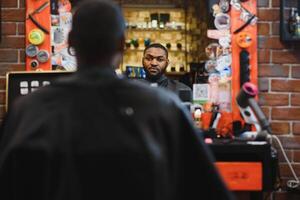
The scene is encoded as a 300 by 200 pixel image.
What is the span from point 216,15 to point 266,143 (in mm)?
1063

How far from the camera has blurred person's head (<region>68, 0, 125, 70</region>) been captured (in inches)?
48.3

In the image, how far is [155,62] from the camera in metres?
3.80

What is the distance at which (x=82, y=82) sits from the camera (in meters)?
1.22

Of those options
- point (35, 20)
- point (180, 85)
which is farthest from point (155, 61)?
point (35, 20)

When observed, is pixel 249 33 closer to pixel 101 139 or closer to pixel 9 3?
pixel 9 3

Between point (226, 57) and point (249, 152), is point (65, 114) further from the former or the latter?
point (226, 57)

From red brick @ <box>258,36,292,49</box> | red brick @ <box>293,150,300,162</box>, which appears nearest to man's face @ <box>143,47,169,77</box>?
red brick @ <box>258,36,292,49</box>

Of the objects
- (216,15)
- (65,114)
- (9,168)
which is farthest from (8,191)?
(216,15)

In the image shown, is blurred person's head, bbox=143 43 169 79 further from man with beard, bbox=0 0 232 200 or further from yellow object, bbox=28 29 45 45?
man with beard, bbox=0 0 232 200

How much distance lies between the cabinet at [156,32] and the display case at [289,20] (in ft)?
7.86

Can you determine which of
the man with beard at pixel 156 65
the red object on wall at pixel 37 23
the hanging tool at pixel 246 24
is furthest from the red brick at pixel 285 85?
the red object on wall at pixel 37 23

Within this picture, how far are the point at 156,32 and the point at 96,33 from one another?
15.3 ft

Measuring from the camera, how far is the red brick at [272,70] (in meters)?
3.10

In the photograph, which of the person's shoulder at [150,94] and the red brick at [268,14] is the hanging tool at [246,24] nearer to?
the red brick at [268,14]
